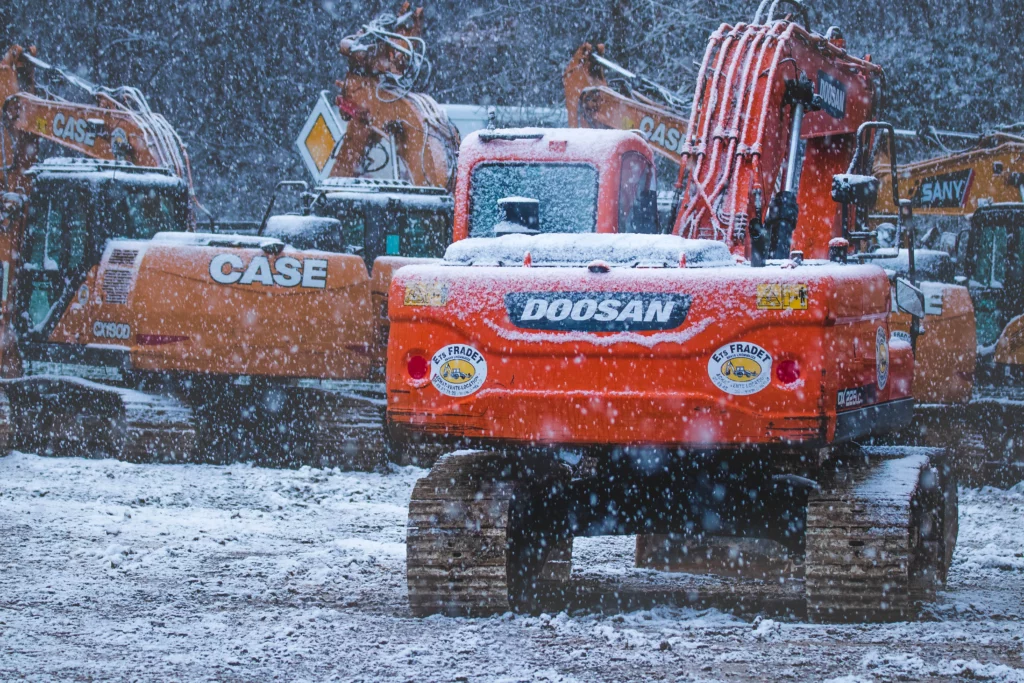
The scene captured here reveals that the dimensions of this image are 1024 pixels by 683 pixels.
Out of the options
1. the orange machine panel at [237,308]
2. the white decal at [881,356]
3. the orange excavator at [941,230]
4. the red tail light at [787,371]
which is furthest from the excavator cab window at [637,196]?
the orange machine panel at [237,308]

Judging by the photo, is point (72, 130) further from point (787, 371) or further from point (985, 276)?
point (787, 371)

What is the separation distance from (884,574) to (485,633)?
69.4 inches

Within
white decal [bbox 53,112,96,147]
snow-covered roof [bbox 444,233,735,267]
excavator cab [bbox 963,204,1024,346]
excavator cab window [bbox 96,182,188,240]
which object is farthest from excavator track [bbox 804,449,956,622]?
white decal [bbox 53,112,96,147]

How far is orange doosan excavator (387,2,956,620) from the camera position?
6641 mm

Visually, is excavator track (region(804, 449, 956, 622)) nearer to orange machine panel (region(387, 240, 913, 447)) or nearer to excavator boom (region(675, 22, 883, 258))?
orange machine panel (region(387, 240, 913, 447))

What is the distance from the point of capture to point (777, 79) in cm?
901

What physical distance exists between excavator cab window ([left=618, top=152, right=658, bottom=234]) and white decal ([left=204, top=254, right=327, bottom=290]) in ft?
14.2

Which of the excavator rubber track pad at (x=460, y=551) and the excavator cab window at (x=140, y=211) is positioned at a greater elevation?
the excavator cab window at (x=140, y=211)

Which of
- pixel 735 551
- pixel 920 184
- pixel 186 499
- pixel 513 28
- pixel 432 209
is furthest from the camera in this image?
pixel 513 28

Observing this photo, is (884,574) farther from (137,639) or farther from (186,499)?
(186,499)

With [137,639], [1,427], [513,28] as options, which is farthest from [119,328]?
[513,28]

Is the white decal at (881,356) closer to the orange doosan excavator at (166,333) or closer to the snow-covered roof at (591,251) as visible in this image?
the snow-covered roof at (591,251)

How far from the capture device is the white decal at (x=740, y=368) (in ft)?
21.7

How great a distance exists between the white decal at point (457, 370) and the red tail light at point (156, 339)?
6.29m
